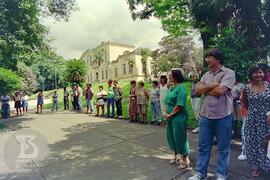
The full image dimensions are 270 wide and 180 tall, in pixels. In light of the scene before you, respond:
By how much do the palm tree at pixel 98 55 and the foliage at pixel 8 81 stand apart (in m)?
70.4

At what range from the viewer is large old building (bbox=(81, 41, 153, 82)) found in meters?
73.9

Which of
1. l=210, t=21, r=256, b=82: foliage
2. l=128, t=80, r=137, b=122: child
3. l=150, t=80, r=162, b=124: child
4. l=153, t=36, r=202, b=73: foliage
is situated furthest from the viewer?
l=153, t=36, r=202, b=73: foliage

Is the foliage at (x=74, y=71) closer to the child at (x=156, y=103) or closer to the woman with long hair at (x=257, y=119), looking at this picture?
the child at (x=156, y=103)

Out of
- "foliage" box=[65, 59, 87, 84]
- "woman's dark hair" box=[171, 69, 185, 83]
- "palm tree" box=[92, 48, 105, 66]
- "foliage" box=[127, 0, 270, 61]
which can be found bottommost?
"woman's dark hair" box=[171, 69, 185, 83]

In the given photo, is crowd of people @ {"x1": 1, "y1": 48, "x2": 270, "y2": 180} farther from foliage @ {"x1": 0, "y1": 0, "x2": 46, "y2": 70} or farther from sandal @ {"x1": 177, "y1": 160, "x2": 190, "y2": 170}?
foliage @ {"x1": 0, "y1": 0, "x2": 46, "y2": 70}

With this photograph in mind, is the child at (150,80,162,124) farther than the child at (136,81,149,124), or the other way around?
the child at (136,81,149,124)

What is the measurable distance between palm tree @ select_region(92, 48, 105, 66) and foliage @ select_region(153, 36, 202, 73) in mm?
39494

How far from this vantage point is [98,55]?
282 feet

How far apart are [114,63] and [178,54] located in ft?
125

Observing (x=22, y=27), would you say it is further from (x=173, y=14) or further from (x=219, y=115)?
(x=219, y=115)

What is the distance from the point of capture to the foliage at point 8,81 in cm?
1440

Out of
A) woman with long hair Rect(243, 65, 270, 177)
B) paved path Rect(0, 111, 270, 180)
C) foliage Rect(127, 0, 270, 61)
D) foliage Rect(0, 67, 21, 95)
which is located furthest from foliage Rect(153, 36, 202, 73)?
woman with long hair Rect(243, 65, 270, 177)

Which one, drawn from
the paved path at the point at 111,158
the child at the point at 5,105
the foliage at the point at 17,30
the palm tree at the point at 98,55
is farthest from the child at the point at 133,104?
the palm tree at the point at 98,55

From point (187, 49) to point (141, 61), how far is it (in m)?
25.7
